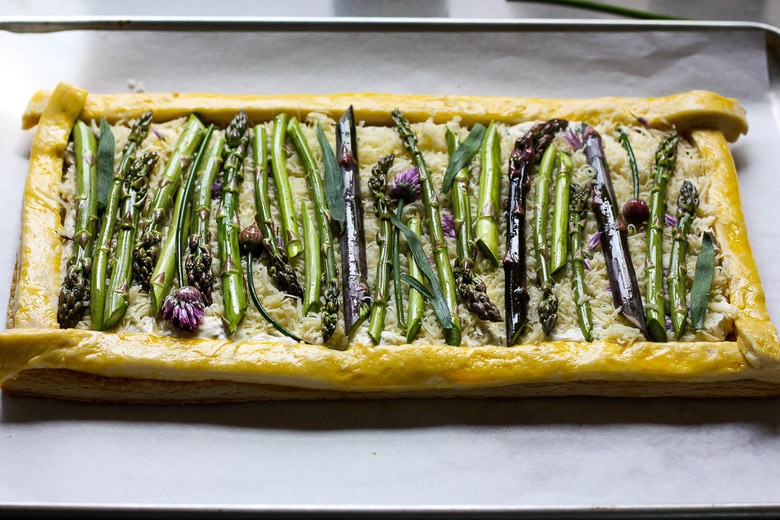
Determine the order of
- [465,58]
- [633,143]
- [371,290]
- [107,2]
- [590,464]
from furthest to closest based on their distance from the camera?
[107,2]
[465,58]
[633,143]
[371,290]
[590,464]

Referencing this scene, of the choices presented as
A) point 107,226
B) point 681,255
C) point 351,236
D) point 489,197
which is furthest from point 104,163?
point 681,255

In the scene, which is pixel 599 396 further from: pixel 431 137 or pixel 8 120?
pixel 8 120

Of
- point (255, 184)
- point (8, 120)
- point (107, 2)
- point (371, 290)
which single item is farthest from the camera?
point (107, 2)

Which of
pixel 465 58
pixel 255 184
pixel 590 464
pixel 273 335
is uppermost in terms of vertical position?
pixel 465 58

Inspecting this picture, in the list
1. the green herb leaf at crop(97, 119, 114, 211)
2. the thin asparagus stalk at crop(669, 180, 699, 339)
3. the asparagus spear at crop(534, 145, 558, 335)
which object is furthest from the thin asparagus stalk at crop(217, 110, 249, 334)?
the thin asparagus stalk at crop(669, 180, 699, 339)

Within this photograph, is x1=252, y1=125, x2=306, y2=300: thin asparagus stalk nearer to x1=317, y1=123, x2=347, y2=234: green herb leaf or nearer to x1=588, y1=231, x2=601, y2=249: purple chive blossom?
x1=317, y1=123, x2=347, y2=234: green herb leaf

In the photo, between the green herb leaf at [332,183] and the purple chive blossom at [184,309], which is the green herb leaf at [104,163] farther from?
the green herb leaf at [332,183]

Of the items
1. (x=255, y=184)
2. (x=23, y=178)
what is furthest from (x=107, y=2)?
(x=255, y=184)
